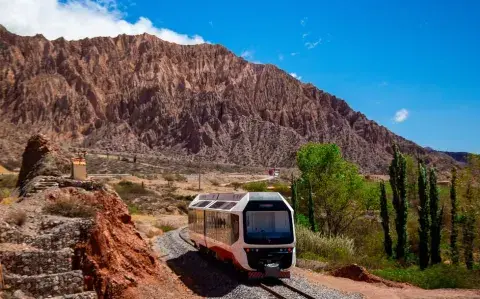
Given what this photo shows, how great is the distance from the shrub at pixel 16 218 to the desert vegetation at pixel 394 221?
1601cm

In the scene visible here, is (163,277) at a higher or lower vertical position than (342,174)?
lower

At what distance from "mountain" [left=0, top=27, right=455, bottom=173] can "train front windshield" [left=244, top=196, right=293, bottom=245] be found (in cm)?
12037

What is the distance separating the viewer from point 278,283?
61.3 feet

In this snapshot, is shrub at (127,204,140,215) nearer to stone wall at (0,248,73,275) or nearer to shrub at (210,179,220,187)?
shrub at (210,179,220,187)

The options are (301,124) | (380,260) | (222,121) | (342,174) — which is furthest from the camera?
(301,124)

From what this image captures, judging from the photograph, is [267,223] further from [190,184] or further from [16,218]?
[190,184]

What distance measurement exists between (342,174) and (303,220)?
5.55 m

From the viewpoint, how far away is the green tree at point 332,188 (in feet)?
132

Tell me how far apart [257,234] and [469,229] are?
63.0 feet

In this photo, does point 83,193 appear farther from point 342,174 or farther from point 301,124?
point 301,124

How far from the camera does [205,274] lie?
21438 mm

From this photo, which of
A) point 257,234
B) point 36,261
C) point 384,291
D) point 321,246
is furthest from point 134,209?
point 36,261

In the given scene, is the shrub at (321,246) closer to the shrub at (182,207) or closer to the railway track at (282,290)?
the railway track at (282,290)

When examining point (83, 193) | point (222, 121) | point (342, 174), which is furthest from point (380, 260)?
point (222, 121)
